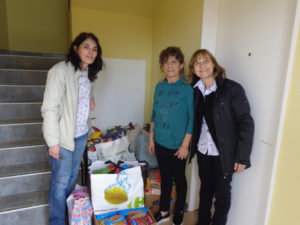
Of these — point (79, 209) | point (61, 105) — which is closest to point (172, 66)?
point (61, 105)

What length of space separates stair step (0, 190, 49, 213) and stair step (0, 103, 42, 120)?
826mm

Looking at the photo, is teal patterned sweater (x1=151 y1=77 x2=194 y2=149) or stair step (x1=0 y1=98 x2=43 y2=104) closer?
teal patterned sweater (x1=151 y1=77 x2=194 y2=149)

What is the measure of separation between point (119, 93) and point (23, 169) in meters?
1.31

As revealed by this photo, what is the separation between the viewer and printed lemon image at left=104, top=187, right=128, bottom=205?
4.67 ft

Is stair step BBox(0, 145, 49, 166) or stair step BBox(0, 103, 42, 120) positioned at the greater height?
stair step BBox(0, 103, 42, 120)

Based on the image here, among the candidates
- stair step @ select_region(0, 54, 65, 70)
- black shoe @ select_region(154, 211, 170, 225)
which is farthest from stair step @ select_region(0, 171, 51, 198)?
stair step @ select_region(0, 54, 65, 70)

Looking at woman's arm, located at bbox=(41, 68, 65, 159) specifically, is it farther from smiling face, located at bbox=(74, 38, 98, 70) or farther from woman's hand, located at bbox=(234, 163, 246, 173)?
woman's hand, located at bbox=(234, 163, 246, 173)

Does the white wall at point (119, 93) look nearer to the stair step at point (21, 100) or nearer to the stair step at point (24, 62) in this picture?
the stair step at point (21, 100)

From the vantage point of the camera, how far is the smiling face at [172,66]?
1.42m

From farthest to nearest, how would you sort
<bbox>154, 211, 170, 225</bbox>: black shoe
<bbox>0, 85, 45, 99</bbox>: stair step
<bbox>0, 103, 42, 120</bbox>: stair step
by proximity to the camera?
<bbox>0, 85, 45, 99</bbox>: stair step < <bbox>0, 103, 42, 120</bbox>: stair step < <bbox>154, 211, 170, 225</bbox>: black shoe

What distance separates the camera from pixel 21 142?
189cm

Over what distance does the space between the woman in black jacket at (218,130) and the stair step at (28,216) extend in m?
1.17

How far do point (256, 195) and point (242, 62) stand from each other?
2.68 ft

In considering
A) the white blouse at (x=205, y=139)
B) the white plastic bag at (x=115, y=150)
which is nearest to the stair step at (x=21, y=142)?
the white plastic bag at (x=115, y=150)
